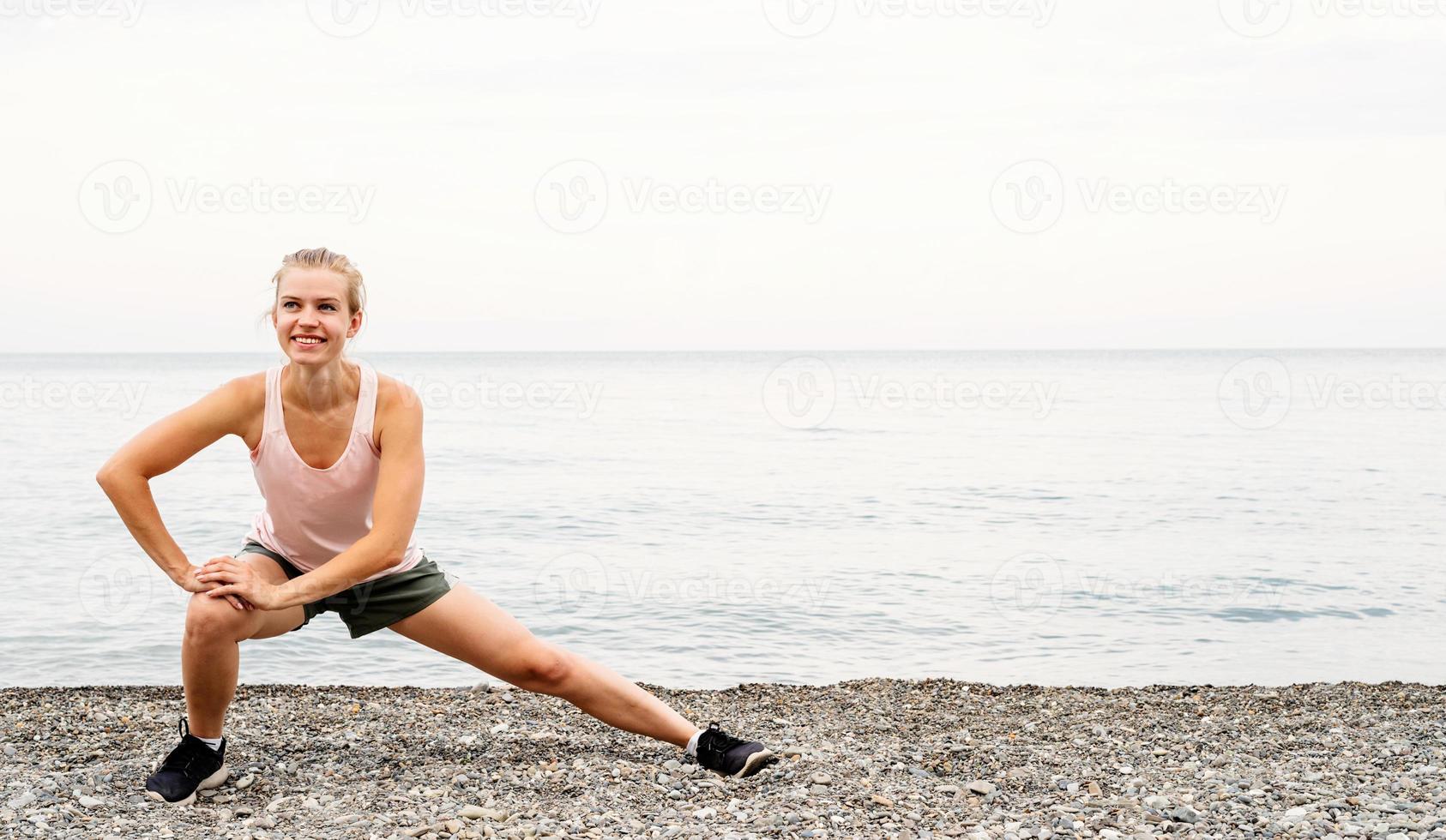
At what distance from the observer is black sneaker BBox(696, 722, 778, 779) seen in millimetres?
4555

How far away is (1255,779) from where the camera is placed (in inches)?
176

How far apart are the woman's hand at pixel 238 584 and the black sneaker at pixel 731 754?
1739mm

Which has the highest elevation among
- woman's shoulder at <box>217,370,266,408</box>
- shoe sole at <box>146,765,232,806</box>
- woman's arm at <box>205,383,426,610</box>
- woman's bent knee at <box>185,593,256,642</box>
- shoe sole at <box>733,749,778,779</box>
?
woman's shoulder at <box>217,370,266,408</box>

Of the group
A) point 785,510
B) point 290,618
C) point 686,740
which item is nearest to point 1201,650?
point 686,740

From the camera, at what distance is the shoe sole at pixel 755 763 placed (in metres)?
4.54

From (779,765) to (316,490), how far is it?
213 centimetres

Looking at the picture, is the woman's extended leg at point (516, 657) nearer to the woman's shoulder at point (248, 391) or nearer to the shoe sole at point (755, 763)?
the shoe sole at point (755, 763)

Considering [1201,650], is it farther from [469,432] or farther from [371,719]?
[469,432]

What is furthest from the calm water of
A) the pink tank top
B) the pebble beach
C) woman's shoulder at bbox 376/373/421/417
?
woman's shoulder at bbox 376/373/421/417

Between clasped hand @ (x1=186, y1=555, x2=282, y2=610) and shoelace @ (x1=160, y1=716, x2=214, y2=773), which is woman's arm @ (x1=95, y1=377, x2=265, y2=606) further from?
shoelace @ (x1=160, y1=716, x2=214, y2=773)

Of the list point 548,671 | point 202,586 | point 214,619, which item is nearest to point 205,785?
point 214,619

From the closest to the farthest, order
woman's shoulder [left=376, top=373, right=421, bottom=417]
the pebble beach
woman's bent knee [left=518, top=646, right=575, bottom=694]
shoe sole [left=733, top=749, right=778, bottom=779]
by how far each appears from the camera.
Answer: the pebble beach
woman's shoulder [left=376, top=373, right=421, bottom=417]
woman's bent knee [left=518, top=646, right=575, bottom=694]
shoe sole [left=733, top=749, right=778, bottom=779]

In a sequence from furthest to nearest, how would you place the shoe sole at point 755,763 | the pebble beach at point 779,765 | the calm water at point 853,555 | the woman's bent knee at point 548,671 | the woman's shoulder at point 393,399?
the calm water at point 853,555, the shoe sole at point 755,763, the woman's bent knee at point 548,671, the woman's shoulder at point 393,399, the pebble beach at point 779,765

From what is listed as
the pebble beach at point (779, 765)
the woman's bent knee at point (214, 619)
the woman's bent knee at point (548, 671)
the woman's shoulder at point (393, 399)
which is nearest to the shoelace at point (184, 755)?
the pebble beach at point (779, 765)
